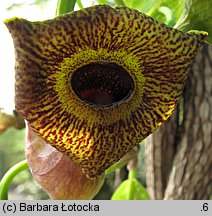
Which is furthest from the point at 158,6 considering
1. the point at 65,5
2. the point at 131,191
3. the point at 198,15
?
the point at 131,191

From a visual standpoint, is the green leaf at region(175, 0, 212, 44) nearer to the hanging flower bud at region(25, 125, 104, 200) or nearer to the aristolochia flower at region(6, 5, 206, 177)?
the aristolochia flower at region(6, 5, 206, 177)

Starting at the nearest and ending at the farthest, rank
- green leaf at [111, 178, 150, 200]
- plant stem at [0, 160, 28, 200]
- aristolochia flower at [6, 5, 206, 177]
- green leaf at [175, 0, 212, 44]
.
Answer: aristolochia flower at [6, 5, 206, 177]
green leaf at [175, 0, 212, 44]
plant stem at [0, 160, 28, 200]
green leaf at [111, 178, 150, 200]

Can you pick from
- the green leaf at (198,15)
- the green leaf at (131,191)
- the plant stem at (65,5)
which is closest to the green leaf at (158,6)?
the green leaf at (198,15)

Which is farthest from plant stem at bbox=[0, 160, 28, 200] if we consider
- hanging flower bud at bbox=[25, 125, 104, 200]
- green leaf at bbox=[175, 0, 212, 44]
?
green leaf at bbox=[175, 0, 212, 44]

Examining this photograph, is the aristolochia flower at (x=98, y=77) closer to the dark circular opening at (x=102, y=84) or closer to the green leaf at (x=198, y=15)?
the dark circular opening at (x=102, y=84)

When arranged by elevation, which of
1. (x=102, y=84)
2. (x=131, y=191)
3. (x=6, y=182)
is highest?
(x=102, y=84)

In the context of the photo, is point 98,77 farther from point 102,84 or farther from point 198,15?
point 198,15

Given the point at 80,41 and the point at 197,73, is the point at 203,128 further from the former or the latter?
the point at 80,41
